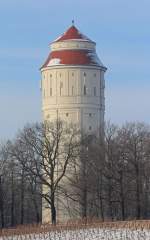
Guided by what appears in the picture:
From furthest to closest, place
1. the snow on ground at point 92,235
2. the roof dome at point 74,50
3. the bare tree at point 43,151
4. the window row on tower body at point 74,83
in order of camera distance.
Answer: the window row on tower body at point 74,83, the roof dome at point 74,50, the bare tree at point 43,151, the snow on ground at point 92,235

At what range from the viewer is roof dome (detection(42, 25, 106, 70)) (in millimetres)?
93000

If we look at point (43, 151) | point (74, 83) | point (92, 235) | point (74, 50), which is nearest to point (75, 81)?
point (74, 83)

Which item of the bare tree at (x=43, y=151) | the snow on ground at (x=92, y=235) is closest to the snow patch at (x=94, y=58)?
the bare tree at (x=43, y=151)

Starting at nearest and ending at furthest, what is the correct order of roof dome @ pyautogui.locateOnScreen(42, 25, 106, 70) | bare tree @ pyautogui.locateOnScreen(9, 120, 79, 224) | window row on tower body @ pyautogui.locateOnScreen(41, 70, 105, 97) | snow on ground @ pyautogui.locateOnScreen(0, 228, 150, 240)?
snow on ground @ pyautogui.locateOnScreen(0, 228, 150, 240), bare tree @ pyautogui.locateOnScreen(9, 120, 79, 224), roof dome @ pyautogui.locateOnScreen(42, 25, 106, 70), window row on tower body @ pyautogui.locateOnScreen(41, 70, 105, 97)

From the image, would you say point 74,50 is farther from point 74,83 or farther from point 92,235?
point 92,235

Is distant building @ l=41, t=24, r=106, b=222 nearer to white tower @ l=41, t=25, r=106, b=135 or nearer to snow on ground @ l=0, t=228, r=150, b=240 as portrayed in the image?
white tower @ l=41, t=25, r=106, b=135

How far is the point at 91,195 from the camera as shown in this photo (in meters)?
66.4

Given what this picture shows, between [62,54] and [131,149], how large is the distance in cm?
3275

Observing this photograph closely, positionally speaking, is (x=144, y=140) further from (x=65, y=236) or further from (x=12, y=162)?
(x=65, y=236)

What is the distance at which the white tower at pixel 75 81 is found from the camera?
9319cm

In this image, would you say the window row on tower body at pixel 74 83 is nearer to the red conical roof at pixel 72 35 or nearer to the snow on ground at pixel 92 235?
the red conical roof at pixel 72 35

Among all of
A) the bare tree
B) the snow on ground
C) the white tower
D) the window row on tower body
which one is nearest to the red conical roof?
the white tower

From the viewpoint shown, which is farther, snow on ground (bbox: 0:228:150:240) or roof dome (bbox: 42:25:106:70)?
roof dome (bbox: 42:25:106:70)

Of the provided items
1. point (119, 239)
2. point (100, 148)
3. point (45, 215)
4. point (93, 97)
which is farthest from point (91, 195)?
point (119, 239)
